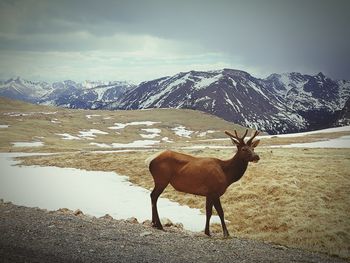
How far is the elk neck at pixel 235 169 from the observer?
15.2 metres

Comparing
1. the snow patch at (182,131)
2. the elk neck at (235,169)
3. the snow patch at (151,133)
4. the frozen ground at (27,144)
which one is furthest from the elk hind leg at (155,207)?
the snow patch at (182,131)

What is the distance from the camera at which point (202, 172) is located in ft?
48.9

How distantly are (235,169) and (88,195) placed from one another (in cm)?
1820

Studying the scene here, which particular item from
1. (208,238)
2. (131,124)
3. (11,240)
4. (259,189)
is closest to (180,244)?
(208,238)

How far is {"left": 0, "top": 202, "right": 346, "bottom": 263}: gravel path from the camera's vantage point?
34.7 feet

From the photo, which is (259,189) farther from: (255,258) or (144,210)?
(255,258)

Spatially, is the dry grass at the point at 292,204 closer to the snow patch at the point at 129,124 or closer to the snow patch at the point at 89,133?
the snow patch at the point at 89,133

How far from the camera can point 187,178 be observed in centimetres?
1500

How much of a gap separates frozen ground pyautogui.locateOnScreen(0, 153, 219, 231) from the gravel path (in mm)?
6779

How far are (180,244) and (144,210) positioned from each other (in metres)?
12.1

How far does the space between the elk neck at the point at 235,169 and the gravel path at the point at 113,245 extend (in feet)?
8.67

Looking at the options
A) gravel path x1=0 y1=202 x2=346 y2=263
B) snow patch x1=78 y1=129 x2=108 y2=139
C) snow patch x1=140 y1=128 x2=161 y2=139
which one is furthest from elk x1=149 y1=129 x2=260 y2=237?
snow patch x1=140 y1=128 x2=161 y2=139

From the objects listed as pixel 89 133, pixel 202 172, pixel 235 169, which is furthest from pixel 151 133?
pixel 202 172

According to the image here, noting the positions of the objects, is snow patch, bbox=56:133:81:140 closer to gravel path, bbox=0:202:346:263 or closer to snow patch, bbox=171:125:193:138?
snow patch, bbox=171:125:193:138
